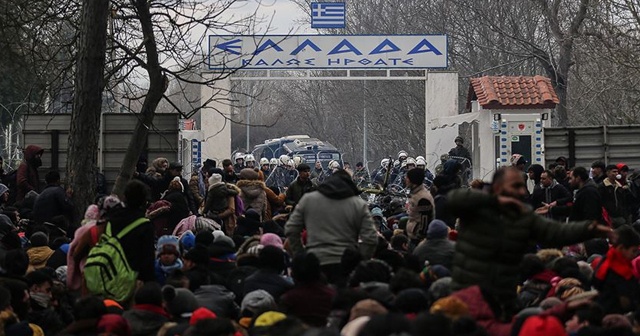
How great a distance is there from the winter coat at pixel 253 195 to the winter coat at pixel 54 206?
2659mm

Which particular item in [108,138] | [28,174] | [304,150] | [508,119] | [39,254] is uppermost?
[508,119]

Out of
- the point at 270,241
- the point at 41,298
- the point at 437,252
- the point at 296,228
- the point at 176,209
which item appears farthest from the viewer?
the point at 176,209

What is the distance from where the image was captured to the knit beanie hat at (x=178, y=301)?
10898 mm

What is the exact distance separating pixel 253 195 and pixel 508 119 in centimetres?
1275

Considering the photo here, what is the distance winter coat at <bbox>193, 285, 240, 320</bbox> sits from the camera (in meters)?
11.5

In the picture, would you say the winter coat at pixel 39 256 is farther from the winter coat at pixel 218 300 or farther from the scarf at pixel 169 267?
the winter coat at pixel 218 300

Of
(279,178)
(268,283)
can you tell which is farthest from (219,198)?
(279,178)

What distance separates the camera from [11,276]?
12.2 m

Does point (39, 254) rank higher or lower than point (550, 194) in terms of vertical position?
lower

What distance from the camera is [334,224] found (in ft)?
40.0

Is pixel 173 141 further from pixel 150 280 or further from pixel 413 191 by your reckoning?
pixel 150 280

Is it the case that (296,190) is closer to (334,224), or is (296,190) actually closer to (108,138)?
(108,138)

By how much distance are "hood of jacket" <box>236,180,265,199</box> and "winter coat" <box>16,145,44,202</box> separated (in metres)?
4.09

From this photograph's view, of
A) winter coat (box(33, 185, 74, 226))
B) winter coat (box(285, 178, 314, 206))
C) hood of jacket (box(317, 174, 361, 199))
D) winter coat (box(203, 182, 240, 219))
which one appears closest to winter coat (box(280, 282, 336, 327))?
hood of jacket (box(317, 174, 361, 199))
